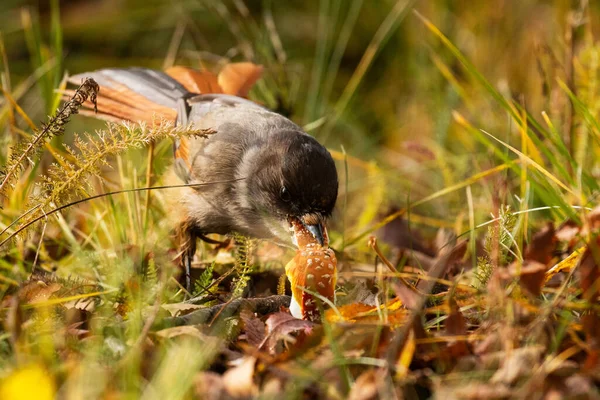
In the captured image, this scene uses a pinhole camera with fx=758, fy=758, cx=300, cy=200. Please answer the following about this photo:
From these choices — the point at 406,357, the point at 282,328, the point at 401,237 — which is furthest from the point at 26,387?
the point at 401,237

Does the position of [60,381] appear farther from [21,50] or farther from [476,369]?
[21,50]

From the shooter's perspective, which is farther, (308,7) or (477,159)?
(308,7)

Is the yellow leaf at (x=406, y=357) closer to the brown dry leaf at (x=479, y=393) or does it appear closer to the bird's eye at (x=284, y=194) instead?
the brown dry leaf at (x=479, y=393)

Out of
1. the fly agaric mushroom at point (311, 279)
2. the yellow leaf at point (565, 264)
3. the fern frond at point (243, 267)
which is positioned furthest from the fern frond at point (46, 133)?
the yellow leaf at point (565, 264)

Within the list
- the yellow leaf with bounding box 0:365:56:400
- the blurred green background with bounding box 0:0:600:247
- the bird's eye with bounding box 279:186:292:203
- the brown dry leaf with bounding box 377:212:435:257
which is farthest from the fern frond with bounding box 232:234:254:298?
the brown dry leaf with bounding box 377:212:435:257

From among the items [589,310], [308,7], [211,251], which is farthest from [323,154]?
[308,7]

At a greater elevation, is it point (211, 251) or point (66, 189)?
point (66, 189)
